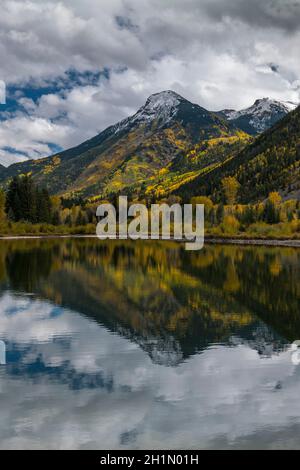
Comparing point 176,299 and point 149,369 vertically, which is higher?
point 176,299

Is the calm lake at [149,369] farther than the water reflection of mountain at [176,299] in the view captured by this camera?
No

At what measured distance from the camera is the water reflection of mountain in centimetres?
2228

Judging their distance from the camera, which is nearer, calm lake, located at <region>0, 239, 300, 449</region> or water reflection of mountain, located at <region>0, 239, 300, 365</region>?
calm lake, located at <region>0, 239, 300, 449</region>

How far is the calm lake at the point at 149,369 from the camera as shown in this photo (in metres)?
12.1

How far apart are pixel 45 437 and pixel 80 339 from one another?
10.2 meters

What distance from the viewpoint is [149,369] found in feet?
57.3

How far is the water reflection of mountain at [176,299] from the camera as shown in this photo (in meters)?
22.3

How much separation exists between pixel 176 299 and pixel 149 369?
16007 millimetres

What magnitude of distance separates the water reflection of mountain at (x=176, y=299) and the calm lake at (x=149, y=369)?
0.42ft

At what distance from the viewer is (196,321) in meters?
25.8

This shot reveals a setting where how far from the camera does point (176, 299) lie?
3334 cm

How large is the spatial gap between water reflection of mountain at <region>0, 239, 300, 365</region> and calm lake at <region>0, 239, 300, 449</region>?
0.42 feet

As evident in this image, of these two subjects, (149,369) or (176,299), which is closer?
(149,369)
